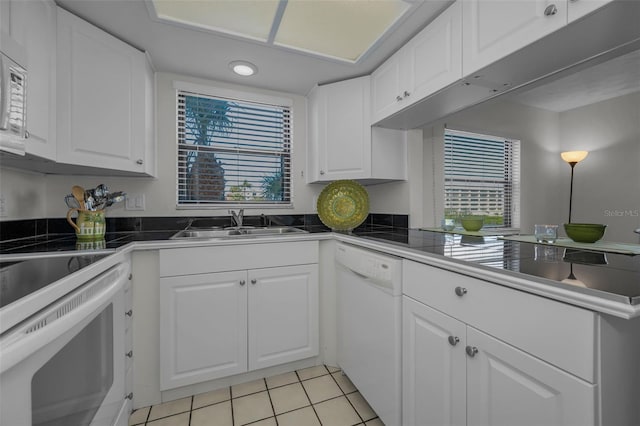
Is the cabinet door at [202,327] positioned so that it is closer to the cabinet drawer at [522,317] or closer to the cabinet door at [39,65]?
the cabinet door at [39,65]

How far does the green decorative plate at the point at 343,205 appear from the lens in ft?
6.91

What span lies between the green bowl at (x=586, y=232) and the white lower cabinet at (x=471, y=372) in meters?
0.79

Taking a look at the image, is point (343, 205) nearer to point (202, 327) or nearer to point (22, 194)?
point (202, 327)

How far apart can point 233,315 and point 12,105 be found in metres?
1.30

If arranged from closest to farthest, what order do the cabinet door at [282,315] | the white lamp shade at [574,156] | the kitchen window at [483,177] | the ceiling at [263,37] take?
1. the ceiling at [263,37]
2. the cabinet door at [282,315]
3. the kitchen window at [483,177]
4. the white lamp shade at [574,156]

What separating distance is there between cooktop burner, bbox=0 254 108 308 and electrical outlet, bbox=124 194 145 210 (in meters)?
0.96

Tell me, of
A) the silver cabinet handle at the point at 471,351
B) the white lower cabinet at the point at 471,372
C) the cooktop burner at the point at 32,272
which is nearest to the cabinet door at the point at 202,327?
the cooktop burner at the point at 32,272

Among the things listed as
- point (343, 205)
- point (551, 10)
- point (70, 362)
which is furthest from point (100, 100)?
point (551, 10)

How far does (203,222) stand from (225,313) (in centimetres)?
82

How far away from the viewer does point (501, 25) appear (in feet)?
3.58

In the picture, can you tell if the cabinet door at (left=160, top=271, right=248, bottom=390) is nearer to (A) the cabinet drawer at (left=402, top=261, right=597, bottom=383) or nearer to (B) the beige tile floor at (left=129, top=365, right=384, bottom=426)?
(B) the beige tile floor at (left=129, top=365, right=384, bottom=426)

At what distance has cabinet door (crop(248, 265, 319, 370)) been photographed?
1654mm

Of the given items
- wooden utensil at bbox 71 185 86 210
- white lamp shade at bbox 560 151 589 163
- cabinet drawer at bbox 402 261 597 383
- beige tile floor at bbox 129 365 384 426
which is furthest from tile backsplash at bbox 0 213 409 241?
white lamp shade at bbox 560 151 589 163

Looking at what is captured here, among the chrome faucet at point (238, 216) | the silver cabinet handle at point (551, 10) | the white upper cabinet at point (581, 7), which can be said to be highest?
the silver cabinet handle at point (551, 10)
